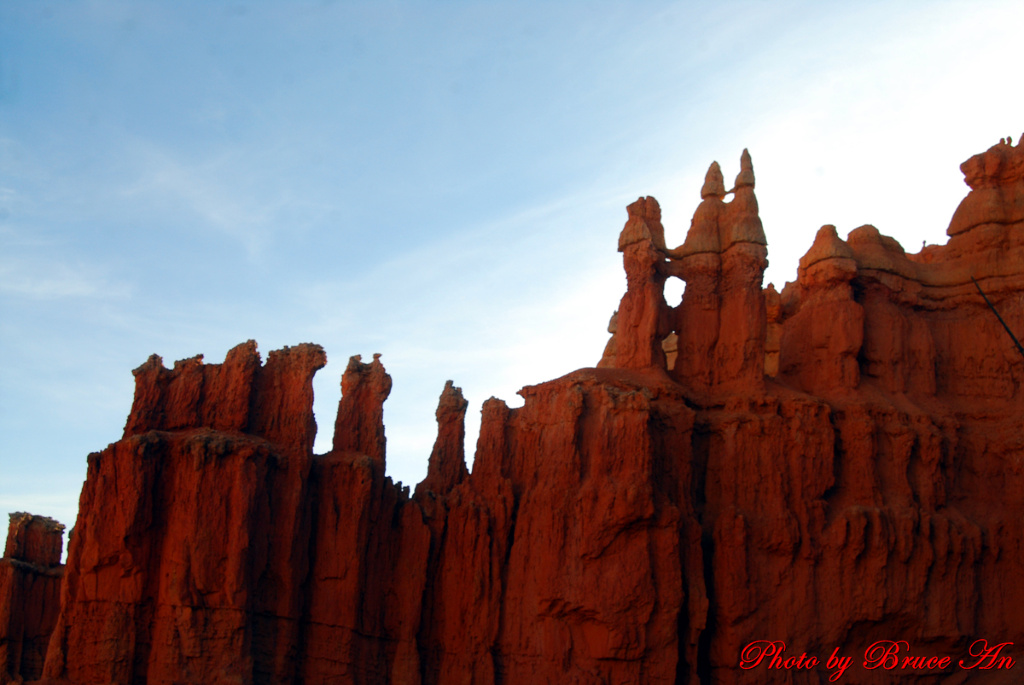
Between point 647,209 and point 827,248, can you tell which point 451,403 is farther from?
point 827,248

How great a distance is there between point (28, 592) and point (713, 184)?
2229 centimetres

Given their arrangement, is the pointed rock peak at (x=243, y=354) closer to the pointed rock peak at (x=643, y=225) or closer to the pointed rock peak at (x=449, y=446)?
the pointed rock peak at (x=449, y=446)

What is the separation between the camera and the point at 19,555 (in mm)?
31562

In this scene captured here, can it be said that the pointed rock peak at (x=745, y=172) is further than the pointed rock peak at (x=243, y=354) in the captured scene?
Yes

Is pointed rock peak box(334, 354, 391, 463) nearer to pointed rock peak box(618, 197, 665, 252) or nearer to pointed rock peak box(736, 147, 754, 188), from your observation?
pointed rock peak box(618, 197, 665, 252)

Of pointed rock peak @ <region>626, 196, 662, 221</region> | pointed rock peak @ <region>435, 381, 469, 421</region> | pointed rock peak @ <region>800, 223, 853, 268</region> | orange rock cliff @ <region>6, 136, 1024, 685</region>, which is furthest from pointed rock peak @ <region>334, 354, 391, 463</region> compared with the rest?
pointed rock peak @ <region>800, 223, 853, 268</region>

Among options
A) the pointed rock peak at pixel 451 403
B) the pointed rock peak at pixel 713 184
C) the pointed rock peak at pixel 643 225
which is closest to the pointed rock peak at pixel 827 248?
the pointed rock peak at pixel 713 184

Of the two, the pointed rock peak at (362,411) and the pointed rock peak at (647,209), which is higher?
the pointed rock peak at (647,209)

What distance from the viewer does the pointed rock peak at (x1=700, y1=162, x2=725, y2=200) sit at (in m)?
31.8

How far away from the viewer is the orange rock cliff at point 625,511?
71.0 feet

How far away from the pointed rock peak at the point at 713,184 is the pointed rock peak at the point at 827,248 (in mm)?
2920

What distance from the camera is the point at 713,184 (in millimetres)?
31875

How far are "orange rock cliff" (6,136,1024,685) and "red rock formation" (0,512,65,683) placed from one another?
0.30 ft

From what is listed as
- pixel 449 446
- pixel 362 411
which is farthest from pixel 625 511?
pixel 362 411
